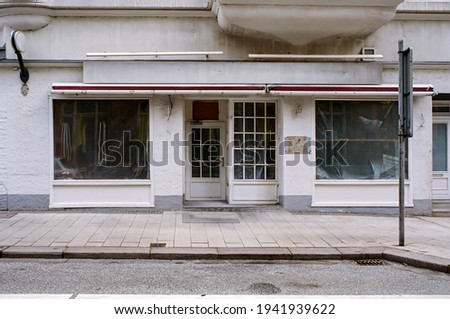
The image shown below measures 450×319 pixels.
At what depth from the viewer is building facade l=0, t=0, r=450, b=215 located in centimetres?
1141

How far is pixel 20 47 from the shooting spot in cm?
1088

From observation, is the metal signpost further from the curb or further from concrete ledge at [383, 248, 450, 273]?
the curb

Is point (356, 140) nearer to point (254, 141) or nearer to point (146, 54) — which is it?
point (254, 141)

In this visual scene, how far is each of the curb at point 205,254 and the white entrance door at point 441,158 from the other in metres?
5.76

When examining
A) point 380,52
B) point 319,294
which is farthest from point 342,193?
point 319,294

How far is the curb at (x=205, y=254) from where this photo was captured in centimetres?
772

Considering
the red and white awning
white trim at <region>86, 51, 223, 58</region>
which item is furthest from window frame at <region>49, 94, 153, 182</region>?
white trim at <region>86, 51, 223, 58</region>

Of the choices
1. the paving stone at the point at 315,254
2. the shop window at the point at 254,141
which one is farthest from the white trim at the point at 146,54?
the paving stone at the point at 315,254

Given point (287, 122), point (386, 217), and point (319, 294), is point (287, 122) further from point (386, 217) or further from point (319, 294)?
point (319, 294)

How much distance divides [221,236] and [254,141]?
13.2ft

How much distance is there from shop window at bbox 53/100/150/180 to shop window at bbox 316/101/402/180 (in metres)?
4.49

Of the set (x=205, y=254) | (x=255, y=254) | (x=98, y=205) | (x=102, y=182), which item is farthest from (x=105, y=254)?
(x=102, y=182)

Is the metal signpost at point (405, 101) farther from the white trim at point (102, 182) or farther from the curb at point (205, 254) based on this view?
the white trim at point (102, 182)

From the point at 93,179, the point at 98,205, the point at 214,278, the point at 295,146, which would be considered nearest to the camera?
the point at 214,278
